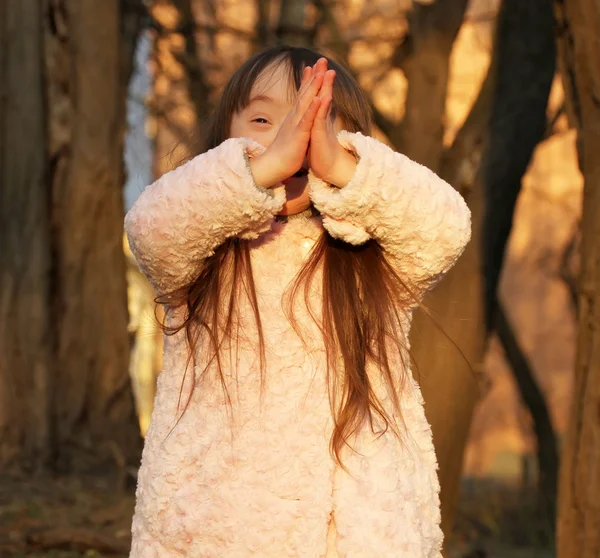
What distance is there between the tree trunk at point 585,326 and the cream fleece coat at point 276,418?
1.51 metres

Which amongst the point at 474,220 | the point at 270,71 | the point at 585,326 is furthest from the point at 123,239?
the point at 270,71

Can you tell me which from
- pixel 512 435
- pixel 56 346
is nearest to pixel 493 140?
pixel 56 346

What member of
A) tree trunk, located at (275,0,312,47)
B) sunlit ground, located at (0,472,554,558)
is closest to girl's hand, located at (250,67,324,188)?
sunlit ground, located at (0,472,554,558)

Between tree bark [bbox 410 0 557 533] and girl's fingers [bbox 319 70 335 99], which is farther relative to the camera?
tree bark [bbox 410 0 557 533]

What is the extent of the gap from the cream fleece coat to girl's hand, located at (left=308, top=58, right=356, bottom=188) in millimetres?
29

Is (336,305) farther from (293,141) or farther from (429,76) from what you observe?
(429,76)

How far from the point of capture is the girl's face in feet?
A: 8.34

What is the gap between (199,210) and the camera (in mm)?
2359

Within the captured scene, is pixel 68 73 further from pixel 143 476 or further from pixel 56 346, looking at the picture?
pixel 143 476

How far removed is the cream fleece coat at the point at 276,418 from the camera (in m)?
2.29

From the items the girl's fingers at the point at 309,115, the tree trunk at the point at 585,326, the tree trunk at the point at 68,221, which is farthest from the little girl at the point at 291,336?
the tree trunk at the point at 68,221

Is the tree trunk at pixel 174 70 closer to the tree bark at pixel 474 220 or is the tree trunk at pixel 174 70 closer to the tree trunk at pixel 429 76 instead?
the tree trunk at pixel 429 76

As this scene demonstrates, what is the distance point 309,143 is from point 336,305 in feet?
1.25

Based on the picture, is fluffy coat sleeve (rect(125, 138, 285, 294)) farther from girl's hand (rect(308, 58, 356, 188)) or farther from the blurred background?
the blurred background
